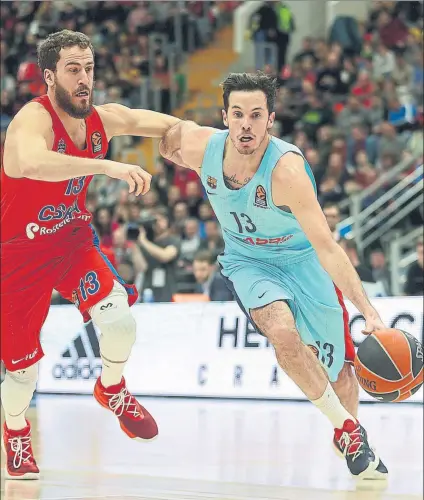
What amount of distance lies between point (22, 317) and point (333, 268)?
1.84 metres

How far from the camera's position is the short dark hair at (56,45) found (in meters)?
6.30

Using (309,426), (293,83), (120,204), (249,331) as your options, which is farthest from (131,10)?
(309,426)

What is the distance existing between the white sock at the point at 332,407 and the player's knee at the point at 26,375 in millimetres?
1720

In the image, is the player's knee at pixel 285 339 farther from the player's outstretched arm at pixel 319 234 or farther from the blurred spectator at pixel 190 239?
the blurred spectator at pixel 190 239

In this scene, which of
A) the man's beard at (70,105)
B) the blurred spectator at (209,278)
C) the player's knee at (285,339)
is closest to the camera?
the man's beard at (70,105)

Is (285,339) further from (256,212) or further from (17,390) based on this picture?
(17,390)

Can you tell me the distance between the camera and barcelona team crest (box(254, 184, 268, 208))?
6.59 meters

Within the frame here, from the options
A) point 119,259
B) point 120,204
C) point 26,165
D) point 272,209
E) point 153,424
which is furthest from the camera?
point 120,204

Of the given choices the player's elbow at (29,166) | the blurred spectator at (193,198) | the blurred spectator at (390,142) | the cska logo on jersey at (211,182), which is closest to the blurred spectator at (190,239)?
the blurred spectator at (193,198)

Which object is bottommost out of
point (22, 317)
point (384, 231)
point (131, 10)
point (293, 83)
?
point (22, 317)

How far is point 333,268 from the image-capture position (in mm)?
6422

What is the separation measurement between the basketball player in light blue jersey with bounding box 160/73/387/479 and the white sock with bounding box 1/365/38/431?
1364 mm

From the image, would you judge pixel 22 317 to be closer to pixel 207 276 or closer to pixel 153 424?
pixel 153 424

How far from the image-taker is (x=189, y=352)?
13.2 m
